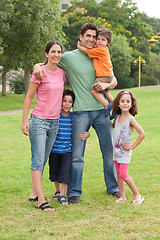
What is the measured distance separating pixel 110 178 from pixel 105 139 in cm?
58

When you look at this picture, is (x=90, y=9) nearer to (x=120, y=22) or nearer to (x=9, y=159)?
(x=120, y=22)

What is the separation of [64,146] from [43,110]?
601mm

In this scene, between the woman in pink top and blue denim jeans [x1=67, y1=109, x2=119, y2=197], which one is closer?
the woman in pink top

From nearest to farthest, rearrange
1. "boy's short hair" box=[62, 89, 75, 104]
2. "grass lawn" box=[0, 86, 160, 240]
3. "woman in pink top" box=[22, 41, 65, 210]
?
"grass lawn" box=[0, 86, 160, 240]
"woman in pink top" box=[22, 41, 65, 210]
"boy's short hair" box=[62, 89, 75, 104]

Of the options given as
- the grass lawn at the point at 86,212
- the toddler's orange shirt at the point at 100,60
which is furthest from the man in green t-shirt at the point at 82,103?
the grass lawn at the point at 86,212

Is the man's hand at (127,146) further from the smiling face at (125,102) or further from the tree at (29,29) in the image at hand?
the tree at (29,29)

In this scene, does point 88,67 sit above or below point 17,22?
below

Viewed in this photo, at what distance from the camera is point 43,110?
4.80m

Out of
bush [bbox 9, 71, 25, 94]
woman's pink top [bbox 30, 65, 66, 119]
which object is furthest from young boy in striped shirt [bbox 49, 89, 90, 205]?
bush [bbox 9, 71, 25, 94]

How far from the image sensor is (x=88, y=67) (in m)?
4.98

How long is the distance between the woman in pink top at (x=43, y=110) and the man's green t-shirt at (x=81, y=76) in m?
0.18

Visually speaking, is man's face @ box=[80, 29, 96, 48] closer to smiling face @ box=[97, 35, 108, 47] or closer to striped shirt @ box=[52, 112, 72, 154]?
smiling face @ box=[97, 35, 108, 47]

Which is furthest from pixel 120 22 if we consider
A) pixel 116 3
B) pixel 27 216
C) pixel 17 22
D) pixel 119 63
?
pixel 27 216

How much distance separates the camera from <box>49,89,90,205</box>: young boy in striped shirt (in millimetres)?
5070
